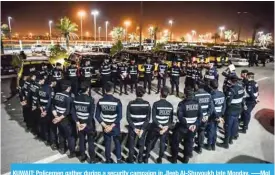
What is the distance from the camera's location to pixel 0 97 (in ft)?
37.9

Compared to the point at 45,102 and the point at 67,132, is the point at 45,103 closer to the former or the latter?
the point at 45,102

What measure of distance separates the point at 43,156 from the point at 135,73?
6.22 meters

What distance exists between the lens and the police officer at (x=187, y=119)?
5402 mm

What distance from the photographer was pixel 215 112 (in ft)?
20.3

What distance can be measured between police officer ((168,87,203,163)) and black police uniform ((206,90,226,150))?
0.80 metres

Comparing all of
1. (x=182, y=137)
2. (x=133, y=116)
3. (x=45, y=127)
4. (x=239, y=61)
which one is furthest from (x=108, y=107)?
(x=239, y=61)

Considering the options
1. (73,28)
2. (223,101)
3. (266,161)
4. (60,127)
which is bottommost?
(266,161)

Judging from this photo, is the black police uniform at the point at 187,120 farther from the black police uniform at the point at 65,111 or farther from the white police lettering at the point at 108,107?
the black police uniform at the point at 65,111

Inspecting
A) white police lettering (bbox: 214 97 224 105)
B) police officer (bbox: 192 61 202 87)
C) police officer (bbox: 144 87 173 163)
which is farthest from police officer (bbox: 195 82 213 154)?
police officer (bbox: 192 61 202 87)

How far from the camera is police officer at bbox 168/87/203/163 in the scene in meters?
5.40

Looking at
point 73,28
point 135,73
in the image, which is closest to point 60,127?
point 135,73

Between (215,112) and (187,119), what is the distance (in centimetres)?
104

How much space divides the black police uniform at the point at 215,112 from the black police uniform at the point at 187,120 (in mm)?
803

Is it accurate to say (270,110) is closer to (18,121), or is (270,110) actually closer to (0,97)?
(18,121)
